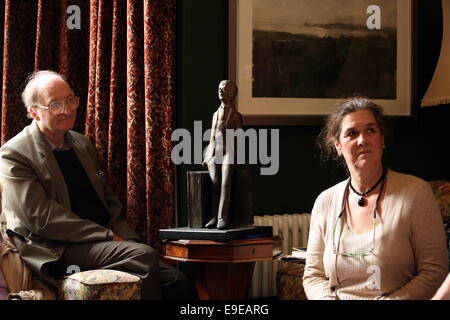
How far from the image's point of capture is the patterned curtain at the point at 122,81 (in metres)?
3.89

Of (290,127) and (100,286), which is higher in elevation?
(290,127)

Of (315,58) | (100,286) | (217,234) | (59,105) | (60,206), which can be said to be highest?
(315,58)

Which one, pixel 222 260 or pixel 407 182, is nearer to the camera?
pixel 407 182

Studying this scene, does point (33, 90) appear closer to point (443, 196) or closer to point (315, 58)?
point (315, 58)

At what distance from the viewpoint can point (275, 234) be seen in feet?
13.8

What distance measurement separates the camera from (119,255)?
3.35 metres

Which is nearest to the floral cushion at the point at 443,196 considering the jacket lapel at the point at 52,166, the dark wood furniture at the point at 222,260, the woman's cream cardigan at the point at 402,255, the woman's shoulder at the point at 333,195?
the dark wood furniture at the point at 222,260

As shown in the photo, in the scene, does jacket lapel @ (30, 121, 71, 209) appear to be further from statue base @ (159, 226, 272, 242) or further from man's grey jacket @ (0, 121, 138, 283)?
statue base @ (159, 226, 272, 242)

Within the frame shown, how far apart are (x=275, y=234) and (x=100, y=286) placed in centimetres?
150

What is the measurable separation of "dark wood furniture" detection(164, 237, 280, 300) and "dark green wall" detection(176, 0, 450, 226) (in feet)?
2.48

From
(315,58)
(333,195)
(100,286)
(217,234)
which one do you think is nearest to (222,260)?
(217,234)

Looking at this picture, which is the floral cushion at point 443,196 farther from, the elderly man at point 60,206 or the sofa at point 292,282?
the elderly man at point 60,206

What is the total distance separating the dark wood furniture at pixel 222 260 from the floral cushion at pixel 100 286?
0.95 feet

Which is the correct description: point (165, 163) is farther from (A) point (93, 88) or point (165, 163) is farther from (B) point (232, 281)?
(B) point (232, 281)
